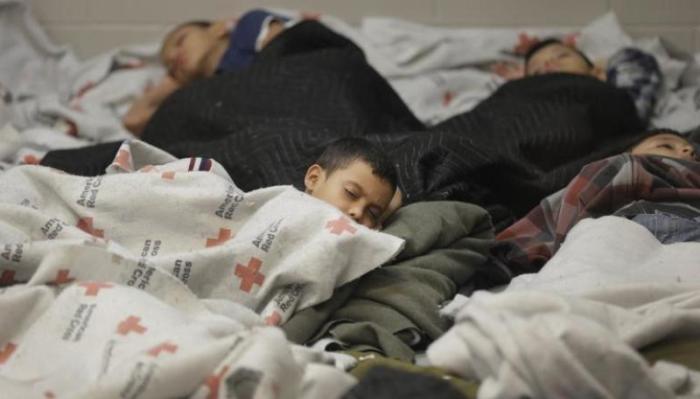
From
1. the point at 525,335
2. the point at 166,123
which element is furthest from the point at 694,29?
the point at 525,335

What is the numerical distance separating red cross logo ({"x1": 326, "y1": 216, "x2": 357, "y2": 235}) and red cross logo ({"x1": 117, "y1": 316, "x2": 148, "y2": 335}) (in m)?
0.29

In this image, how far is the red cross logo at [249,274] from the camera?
128cm

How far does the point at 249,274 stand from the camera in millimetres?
1280

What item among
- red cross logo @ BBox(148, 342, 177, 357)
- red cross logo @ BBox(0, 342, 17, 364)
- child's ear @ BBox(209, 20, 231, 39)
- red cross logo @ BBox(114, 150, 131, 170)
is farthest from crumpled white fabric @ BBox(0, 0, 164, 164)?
red cross logo @ BBox(148, 342, 177, 357)

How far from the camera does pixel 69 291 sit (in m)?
1.13

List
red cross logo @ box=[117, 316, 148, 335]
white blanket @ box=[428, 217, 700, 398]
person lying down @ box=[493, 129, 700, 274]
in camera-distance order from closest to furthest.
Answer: white blanket @ box=[428, 217, 700, 398], red cross logo @ box=[117, 316, 148, 335], person lying down @ box=[493, 129, 700, 274]

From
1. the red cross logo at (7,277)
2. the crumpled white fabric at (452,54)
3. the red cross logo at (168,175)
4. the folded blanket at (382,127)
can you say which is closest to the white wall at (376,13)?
the crumpled white fabric at (452,54)

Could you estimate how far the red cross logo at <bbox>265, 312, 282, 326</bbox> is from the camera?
1.23 m

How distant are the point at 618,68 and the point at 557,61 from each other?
5.1 inches

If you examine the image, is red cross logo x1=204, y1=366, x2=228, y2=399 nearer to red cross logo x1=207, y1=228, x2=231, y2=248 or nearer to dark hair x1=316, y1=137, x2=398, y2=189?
red cross logo x1=207, y1=228, x2=231, y2=248

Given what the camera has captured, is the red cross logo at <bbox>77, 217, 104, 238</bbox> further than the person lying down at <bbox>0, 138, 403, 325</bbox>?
Yes

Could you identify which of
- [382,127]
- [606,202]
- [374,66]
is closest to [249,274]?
[606,202]

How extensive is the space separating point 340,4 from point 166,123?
2.17 ft

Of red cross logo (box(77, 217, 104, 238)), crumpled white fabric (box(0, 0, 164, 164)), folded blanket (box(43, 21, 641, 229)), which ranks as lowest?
crumpled white fabric (box(0, 0, 164, 164))
